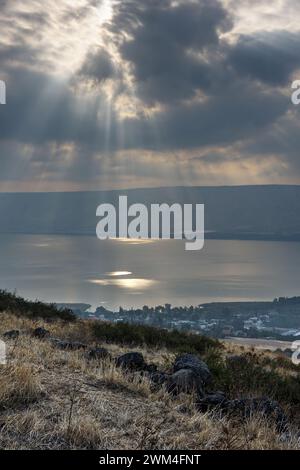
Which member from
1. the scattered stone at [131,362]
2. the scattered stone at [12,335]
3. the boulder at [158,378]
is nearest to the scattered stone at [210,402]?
the boulder at [158,378]

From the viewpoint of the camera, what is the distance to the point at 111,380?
653 centimetres

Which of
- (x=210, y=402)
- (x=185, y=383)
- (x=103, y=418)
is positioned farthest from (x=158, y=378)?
(x=103, y=418)

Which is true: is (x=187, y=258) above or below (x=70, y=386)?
above

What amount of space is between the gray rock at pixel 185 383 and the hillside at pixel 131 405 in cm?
2

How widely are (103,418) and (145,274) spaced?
123 m

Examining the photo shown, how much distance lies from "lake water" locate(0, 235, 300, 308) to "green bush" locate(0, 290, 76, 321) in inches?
2348

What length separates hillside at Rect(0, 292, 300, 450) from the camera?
14.3ft

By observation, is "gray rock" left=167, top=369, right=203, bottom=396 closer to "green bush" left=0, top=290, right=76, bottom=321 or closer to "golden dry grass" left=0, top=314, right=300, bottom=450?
"golden dry grass" left=0, top=314, right=300, bottom=450

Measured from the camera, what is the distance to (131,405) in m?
5.65

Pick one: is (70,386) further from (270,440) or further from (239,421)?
(270,440)
